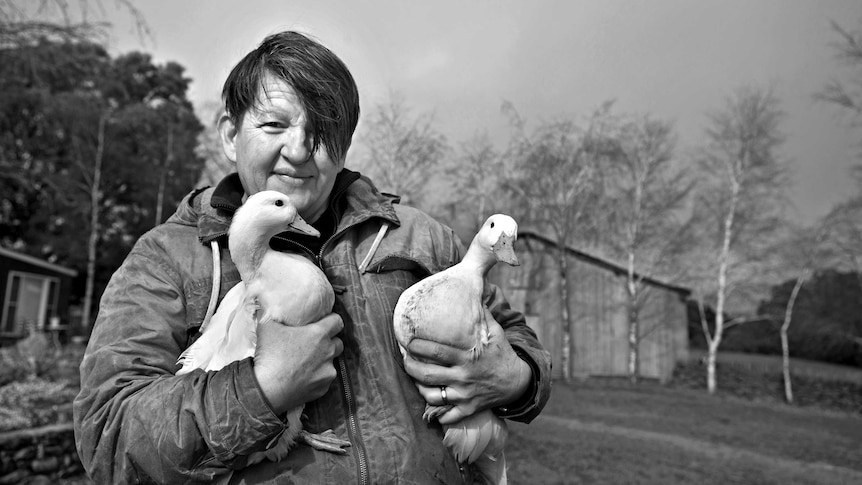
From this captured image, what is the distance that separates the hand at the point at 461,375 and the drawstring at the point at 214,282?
0.67 meters

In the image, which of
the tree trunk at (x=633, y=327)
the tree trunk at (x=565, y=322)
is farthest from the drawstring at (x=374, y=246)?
the tree trunk at (x=633, y=327)

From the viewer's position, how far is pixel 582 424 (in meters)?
13.8

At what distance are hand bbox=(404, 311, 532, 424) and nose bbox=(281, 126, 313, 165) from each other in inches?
28.7

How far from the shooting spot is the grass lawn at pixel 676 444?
31.4 feet

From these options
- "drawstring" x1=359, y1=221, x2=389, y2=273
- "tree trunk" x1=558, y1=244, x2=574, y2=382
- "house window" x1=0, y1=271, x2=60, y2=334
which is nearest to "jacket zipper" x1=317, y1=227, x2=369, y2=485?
"drawstring" x1=359, y1=221, x2=389, y2=273

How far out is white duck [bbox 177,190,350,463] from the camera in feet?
5.39

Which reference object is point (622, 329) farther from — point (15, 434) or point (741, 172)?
point (15, 434)

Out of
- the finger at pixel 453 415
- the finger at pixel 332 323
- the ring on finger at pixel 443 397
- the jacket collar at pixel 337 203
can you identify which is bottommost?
the finger at pixel 453 415

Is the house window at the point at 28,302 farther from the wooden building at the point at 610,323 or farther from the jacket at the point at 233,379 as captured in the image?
the jacket at the point at 233,379

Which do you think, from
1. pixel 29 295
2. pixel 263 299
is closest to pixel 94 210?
pixel 29 295

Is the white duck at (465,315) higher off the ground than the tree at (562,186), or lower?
lower

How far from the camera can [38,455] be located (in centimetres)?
722

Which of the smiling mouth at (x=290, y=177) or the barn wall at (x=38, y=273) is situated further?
the barn wall at (x=38, y=273)

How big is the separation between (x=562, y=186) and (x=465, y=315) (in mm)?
15689
